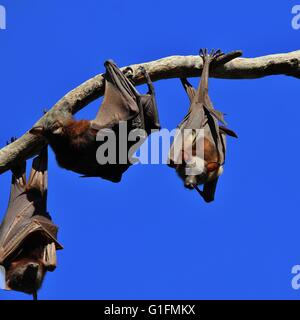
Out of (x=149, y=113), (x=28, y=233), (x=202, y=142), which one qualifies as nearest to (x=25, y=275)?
(x=28, y=233)

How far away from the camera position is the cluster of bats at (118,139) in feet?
32.1

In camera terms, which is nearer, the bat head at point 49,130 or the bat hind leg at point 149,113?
the bat head at point 49,130

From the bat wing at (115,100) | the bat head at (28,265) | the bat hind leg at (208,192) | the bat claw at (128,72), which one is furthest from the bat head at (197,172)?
the bat head at (28,265)

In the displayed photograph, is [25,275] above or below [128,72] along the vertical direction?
below

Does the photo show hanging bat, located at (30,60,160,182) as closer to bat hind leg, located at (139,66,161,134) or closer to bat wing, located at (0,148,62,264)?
bat hind leg, located at (139,66,161,134)

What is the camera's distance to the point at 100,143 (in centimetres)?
981

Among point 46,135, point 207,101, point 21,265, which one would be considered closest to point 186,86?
point 207,101

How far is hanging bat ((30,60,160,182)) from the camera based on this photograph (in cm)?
977

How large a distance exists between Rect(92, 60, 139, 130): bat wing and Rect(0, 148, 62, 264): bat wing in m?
1.40

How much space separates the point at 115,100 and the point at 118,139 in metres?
0.48

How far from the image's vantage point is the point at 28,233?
10.9 meters

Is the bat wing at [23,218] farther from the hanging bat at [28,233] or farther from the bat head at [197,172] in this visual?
the bat head at [197,172]

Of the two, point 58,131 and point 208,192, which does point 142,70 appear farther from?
point 208,192

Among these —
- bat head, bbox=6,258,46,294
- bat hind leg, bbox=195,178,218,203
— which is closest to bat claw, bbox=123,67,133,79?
bat hind leg, bbox=195,178,218,203
